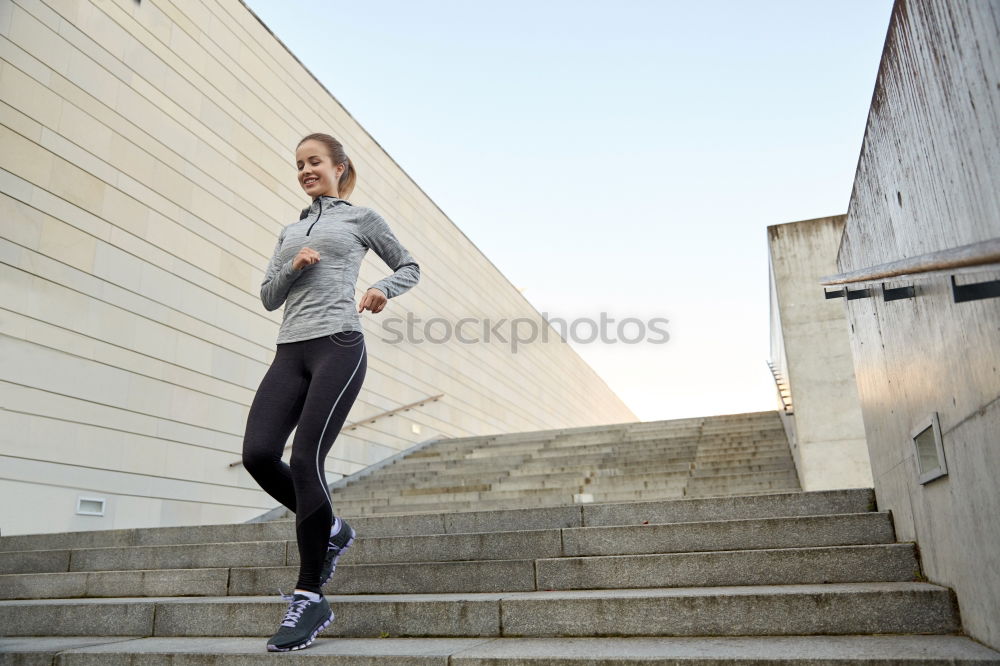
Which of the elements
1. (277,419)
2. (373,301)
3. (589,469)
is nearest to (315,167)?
(373,301)

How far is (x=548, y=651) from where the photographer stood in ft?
7.22

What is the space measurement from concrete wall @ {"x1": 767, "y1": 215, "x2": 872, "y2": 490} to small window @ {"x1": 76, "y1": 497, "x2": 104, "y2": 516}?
5.59 m

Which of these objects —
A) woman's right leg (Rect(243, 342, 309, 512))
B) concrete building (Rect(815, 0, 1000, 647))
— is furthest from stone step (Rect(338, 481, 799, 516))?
woman's right leg (Rect(243, 342, 309, 512))

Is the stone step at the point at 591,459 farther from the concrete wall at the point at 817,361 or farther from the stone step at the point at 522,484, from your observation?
the concrete wall at the point at 817,361

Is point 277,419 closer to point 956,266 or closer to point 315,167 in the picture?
Answer: point 315,167

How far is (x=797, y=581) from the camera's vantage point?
273cm

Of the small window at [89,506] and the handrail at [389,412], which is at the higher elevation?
the handrail at [389,412]

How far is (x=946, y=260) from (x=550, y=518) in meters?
2.55

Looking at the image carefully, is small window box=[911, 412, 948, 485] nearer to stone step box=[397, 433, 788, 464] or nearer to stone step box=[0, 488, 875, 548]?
stone step box=[0, 488, 875, 548]

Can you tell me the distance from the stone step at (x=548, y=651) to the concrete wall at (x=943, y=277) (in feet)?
0.67

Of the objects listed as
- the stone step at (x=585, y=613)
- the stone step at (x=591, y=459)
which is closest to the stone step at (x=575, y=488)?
the stone step at (x=591, y=459)

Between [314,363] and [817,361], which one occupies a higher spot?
[817,361]

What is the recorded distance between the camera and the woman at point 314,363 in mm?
2311

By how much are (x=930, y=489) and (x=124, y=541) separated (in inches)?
167
